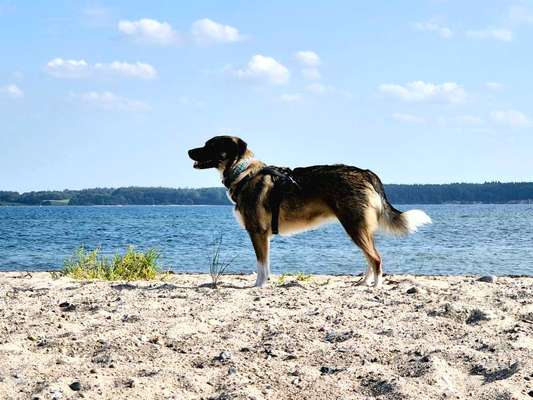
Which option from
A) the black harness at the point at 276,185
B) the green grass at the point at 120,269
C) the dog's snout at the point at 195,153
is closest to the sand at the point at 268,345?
the black harness at the point at 276,185

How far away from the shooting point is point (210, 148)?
9875 millimetres

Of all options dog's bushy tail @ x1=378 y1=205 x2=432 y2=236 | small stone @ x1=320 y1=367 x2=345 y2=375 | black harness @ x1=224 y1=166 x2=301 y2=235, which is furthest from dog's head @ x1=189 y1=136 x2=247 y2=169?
small stone @ x1=320 y1=367 x2=345 y2=375

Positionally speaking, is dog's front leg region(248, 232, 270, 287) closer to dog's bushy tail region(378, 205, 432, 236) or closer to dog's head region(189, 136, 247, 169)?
dog's head region(189, 136, 247, 169)

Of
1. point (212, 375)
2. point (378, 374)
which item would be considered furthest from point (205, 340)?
point (378, 374)

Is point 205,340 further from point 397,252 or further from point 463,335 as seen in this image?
point 397,252

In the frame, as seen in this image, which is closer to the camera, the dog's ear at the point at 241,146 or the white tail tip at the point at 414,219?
the white tail tip at the point at 414,219

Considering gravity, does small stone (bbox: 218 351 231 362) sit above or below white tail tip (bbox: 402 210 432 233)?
below

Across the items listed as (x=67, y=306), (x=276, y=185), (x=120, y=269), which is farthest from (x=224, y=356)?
(x=120, y=269)

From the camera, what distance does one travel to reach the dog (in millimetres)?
9109

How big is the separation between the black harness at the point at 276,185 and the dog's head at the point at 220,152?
0.42m

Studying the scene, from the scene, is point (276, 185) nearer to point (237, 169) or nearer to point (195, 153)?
point (237, 169)

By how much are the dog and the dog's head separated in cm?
1

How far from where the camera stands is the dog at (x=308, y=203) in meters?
9.11

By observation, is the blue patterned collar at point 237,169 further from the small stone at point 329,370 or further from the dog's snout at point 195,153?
the small stone at point 329,370
